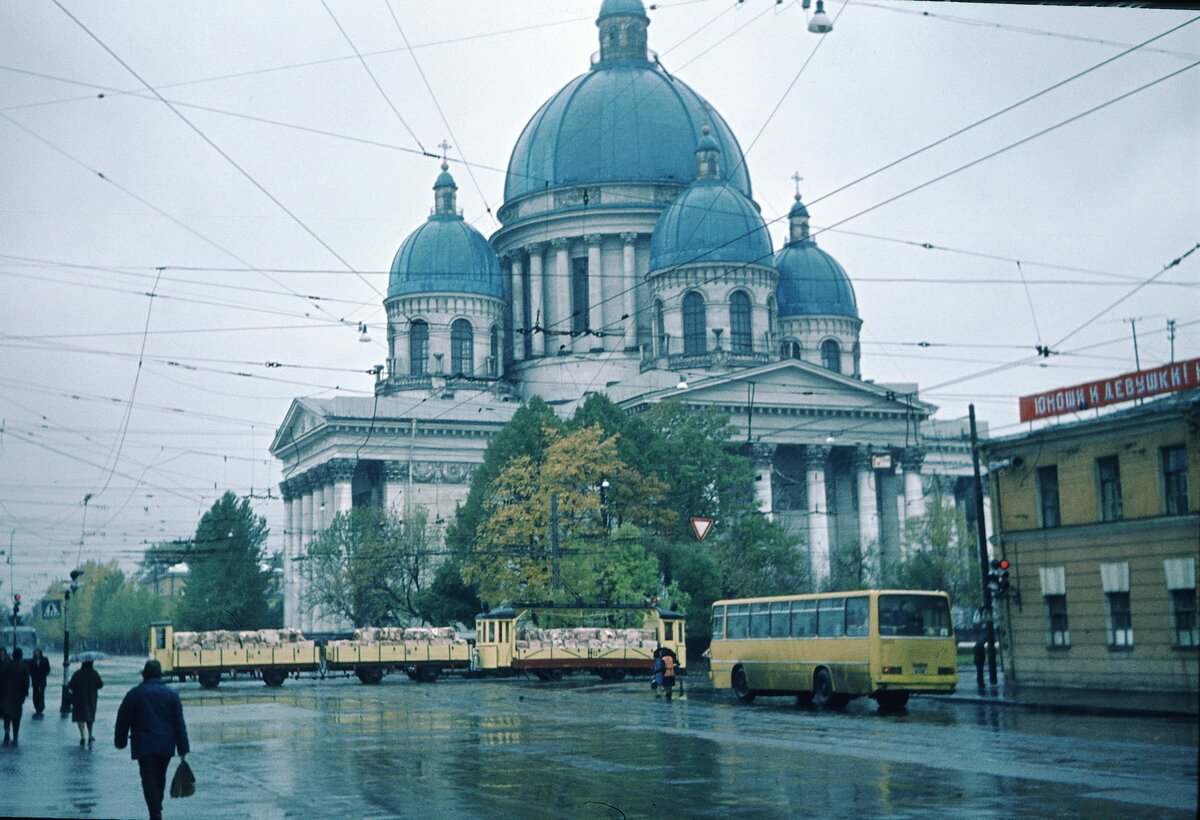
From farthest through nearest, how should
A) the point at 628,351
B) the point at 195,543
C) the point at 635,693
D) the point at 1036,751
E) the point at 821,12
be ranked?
1. the point at 628,351
2. the point at 195,543
3. the point at 635,693
4. the point at 1036,751
5. the point at 821,12

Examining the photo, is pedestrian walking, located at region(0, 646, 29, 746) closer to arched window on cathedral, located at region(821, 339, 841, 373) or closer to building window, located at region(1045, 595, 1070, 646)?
building window, located at region(1045, 595, 1070, 646)

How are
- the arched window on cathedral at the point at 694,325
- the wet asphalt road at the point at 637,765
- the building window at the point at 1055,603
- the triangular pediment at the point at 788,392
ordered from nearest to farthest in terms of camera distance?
the wet asphalt road at the point at 637,765, the building window at the point at 1055,603, the triangular pediment at the point at 788,392, the arched window on cathedral at the point at 694,325

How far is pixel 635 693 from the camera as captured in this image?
136 ft

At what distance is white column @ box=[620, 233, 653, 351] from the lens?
9200 cm

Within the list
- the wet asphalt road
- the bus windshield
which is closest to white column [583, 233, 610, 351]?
the wet asphalt road

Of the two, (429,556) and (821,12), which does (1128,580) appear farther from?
(429,556)

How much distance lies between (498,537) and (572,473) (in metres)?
3.75

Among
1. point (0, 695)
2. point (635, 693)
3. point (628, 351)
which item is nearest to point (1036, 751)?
point (0, 695)

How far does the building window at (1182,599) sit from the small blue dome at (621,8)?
90.8 metres

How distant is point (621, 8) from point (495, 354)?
23980mm

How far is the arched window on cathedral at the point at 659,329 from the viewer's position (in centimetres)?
8531

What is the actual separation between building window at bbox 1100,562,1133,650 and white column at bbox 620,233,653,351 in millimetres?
75835

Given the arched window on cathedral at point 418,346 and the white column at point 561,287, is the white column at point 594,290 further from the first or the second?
the arched window on cathedral at point 418,346

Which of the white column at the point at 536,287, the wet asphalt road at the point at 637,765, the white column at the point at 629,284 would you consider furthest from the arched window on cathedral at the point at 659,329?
the wet asphalt road at the point at 637,765
